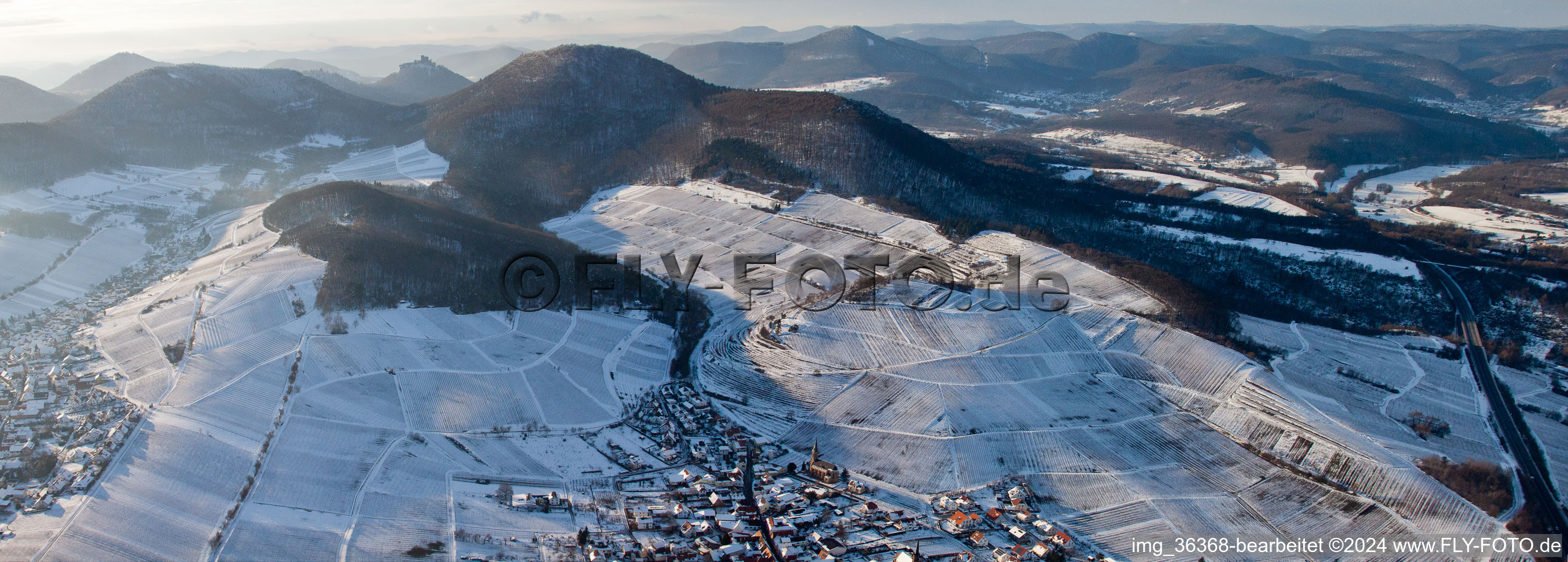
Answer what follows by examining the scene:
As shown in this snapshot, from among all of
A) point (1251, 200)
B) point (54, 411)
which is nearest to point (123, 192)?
point (54, 411)

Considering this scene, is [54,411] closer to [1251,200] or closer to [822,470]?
[822,470]

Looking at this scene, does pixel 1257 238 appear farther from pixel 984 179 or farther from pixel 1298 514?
pixel 1298 514

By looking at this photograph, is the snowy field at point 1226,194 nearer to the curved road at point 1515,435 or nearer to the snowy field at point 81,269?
the curved road at point 1515,435

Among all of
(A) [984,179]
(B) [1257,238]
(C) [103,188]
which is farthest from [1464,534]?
(C) [103,188]

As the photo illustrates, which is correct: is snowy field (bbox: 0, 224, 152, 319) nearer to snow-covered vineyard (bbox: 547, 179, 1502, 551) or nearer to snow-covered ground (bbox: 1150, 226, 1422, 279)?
snow-covered vineyard (bbox: 547, 179, 1502, 551)

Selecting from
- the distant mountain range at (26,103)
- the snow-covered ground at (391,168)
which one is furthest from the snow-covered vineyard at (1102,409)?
the distant mountain range at (26,103)
